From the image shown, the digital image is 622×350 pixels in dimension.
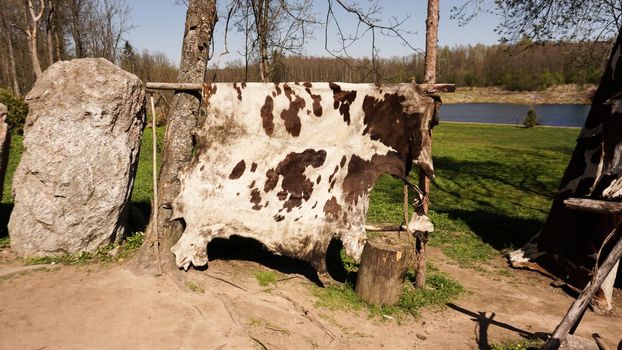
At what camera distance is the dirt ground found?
4.00 m

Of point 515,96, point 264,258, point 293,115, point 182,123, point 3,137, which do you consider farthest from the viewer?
point 515,96

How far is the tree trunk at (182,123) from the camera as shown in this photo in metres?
5.22

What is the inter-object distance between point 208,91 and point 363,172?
222cm

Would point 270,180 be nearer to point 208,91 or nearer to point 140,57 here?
point 208,91

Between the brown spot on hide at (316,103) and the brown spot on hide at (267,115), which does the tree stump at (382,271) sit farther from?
the brown spot on hide at (267,115)

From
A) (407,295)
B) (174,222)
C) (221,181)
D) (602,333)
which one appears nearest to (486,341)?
(407,295)

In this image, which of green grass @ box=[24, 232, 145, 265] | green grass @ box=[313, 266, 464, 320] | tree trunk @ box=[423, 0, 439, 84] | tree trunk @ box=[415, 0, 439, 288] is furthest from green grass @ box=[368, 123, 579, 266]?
green grass @ box=[24, 232, 145, 265]

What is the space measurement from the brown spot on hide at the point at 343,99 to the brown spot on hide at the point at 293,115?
0.44 metres

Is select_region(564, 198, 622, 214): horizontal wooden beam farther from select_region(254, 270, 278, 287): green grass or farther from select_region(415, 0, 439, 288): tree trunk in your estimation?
select_region(254, 270, 278, 287): green grass

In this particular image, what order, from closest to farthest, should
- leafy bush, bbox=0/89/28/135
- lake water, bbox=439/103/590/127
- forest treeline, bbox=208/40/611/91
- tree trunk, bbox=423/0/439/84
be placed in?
tree trunk, bbox=423/0/439/84
forest treeline, bbox=208/40/611/91
leafy bush, bbox=0/89/28/135
lake water, bbox=439/103/590/127

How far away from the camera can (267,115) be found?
16.3ft

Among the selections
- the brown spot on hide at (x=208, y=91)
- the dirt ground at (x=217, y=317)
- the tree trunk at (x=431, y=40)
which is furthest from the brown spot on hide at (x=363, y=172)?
the brown spot on hide at (x=208, y=91)

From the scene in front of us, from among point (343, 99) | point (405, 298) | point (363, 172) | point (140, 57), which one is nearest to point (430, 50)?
point (343, 99)

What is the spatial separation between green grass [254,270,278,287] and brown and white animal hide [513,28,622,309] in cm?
452
